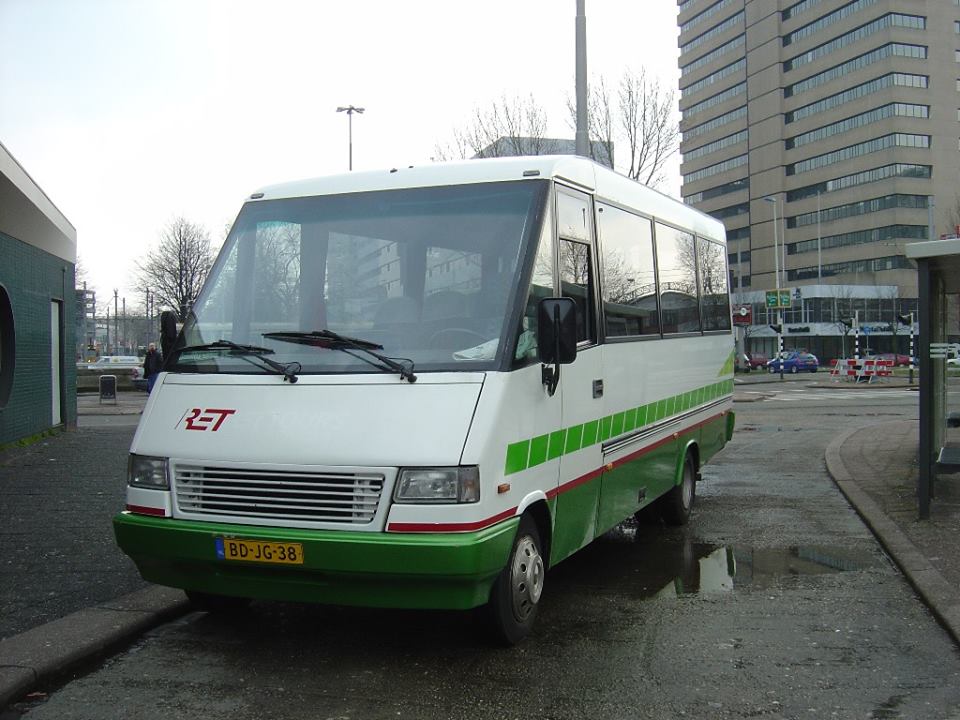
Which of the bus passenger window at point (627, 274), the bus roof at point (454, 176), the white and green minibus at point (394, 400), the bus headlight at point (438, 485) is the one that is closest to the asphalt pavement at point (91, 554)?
the white and green minibus at point (394, 400)

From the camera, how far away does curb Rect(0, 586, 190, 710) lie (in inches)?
189

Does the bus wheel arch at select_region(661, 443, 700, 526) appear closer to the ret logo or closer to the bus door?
the bus door

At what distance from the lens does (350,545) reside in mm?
4719

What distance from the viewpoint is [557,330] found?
5.26 metres

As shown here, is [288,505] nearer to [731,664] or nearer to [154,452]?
[154,452]

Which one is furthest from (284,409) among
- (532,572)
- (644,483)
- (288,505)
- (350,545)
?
(644,483)

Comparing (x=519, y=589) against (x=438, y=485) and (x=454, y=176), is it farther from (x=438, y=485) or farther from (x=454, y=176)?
(x=454, y=176)

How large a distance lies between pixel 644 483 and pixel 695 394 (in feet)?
5.94

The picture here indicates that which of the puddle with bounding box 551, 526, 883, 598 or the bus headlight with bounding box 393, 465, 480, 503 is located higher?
the bus headlight with bounding box 393, 465, 480, 503

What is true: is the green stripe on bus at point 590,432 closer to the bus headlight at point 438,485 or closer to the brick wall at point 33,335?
the bus headlight at point 438,485

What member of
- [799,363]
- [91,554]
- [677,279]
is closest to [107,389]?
[91,554]

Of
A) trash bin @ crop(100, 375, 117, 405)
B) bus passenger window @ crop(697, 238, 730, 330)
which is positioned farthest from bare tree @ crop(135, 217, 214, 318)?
bus passenger window @ crop(697, 238, 730, 330)

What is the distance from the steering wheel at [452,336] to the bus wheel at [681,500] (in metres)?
4.25

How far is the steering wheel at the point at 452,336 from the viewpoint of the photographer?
525 centimetres
